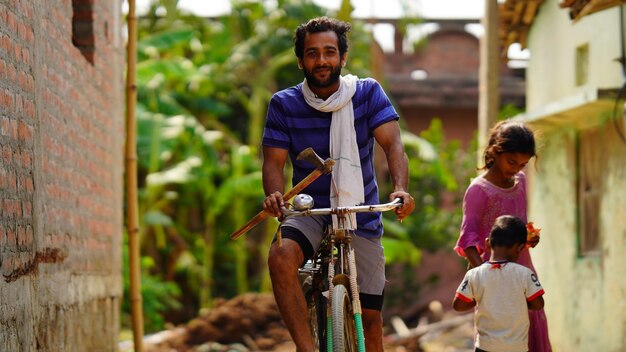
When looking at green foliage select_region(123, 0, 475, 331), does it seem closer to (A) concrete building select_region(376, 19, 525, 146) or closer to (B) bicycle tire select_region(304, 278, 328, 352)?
(A) concrete building select_region(376, 19, 525, 146)

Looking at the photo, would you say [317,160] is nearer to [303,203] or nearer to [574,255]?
[303,203]

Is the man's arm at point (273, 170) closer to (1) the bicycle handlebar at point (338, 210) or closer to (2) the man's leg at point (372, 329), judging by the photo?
(1) the bicycle handlebar at point (338, 210)

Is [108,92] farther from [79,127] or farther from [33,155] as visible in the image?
[33,155]

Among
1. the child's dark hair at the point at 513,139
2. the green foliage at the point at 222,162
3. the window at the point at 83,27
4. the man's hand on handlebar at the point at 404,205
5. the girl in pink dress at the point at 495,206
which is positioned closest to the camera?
the man's hand on handlebar at the point at 404,205

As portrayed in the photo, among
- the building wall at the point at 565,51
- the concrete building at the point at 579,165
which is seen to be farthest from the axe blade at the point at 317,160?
the building wall at the point at 565,51

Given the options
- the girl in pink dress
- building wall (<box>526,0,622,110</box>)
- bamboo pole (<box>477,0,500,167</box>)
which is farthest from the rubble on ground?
the girl in pink dress

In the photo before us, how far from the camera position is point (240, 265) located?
19625 mm

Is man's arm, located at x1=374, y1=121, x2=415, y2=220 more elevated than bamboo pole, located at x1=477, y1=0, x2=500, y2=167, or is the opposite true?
bamboo pole, located at x1=477, y1=0, x2=500, y2=167

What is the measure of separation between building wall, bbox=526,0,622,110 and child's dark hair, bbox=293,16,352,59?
423 cm

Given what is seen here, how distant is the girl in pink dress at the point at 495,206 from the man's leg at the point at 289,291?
1213 mm

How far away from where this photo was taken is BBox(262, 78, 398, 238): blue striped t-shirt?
5.91 meters

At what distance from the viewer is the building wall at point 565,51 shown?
1087 cm

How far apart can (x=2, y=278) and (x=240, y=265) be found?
1418 cm

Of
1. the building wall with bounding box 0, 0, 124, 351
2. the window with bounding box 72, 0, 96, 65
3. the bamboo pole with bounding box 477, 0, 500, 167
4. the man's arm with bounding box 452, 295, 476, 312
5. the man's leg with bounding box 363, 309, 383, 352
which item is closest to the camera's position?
the building wall with bounding box 0, 0, 124, 351
